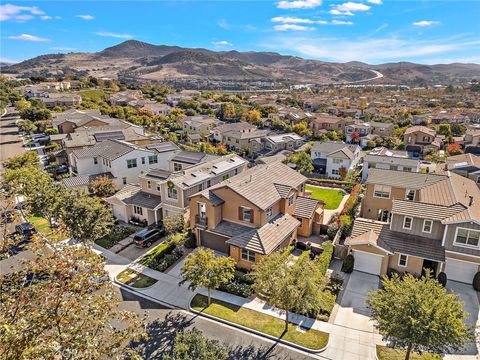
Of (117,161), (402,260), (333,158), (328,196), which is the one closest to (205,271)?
(402,260)

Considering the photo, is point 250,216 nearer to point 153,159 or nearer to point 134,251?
point 134,251

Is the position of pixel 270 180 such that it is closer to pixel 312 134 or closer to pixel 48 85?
pixel 312 134

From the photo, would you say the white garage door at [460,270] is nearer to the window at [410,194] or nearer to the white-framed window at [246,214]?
the window at [410,194]

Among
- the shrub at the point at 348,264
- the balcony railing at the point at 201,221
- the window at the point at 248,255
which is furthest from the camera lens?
the balcony railing at the point at 201,221

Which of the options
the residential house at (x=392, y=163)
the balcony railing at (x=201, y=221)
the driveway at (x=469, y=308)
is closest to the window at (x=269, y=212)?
the balcony railing at (x=201, y=221)

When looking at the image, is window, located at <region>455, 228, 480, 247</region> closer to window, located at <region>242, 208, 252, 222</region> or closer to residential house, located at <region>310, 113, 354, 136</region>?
window, located at <region>242, 208, 252, 222</region>

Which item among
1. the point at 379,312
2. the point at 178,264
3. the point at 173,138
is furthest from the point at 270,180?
the point at 173,138
